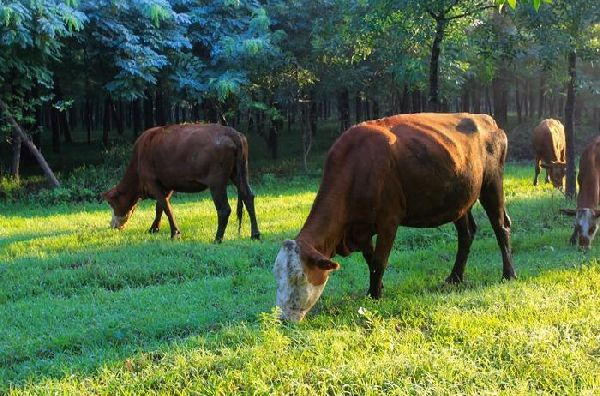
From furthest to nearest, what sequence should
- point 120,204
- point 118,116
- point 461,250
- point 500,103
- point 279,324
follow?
point 500,103 < point 118,116 < point 120,204 < point 461,250 < point 279,324

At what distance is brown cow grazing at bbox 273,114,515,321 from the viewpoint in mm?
5574

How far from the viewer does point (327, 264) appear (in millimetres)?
5359

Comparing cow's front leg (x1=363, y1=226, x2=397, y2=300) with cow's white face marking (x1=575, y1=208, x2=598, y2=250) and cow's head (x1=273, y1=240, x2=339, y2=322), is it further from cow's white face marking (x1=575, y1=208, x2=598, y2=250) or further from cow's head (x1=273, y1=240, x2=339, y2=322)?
cow's white face marking (x1=575, y1=208, x2=598, y2=250)

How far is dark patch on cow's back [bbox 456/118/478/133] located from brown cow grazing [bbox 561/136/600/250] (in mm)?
3185

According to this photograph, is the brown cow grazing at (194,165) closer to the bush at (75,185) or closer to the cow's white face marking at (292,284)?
the cow's white face marking at (292,284)

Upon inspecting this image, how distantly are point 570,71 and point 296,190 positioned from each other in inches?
322

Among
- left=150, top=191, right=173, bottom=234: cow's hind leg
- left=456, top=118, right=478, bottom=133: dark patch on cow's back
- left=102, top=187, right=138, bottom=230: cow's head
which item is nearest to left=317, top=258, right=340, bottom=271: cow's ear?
left=456, top=118, right=478, bottom=133: dark patch on cow's back

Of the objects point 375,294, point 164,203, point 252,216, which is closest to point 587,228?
point 375,294

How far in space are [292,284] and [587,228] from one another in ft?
18.3

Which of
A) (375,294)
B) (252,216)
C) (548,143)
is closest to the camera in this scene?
(375,294)

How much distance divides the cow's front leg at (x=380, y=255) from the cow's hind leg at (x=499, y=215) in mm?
1737

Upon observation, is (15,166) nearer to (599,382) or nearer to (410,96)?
(599,382)

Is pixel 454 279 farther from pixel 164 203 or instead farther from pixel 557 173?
pixel 557 173

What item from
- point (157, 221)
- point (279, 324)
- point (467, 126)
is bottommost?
point (279, 324)
